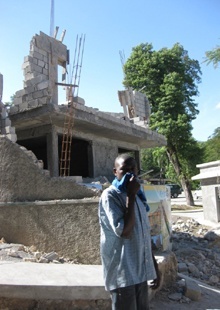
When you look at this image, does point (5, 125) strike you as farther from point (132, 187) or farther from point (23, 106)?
point (132, 187)

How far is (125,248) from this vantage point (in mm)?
2473

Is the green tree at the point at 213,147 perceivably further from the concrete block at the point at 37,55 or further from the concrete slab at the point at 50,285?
the concrete slab at the point at 50,285

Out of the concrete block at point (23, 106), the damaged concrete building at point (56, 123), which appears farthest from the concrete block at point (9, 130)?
the concrete block at point (23, 106)

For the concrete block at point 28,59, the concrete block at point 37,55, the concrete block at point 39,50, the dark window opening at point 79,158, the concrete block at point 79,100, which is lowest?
the dark window opening at point 79,158

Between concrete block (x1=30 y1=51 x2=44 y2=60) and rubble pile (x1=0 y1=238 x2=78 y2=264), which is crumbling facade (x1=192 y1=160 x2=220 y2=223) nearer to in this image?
concrete block (x1=30 y1=51 x2=44 y2=60)

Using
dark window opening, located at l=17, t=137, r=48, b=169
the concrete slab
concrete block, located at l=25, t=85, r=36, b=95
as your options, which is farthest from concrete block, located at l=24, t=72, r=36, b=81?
the concrete slab

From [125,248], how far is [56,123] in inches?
209

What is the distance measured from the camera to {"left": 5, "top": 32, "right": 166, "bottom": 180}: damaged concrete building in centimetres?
681

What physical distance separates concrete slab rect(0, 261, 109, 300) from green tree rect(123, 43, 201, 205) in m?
17.9

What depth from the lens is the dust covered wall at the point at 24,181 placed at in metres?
5.44

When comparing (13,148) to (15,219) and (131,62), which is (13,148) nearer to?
(15,219)

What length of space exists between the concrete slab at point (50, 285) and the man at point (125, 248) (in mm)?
1343

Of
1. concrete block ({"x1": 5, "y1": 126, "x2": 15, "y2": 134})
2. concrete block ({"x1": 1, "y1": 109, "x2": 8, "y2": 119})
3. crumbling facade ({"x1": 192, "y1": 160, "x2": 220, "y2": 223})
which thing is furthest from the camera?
crumbling facade ({"x1": 192, "y1": 160, "x2": 220, "y2": 223})

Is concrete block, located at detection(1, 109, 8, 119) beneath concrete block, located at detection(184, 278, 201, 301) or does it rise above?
above
